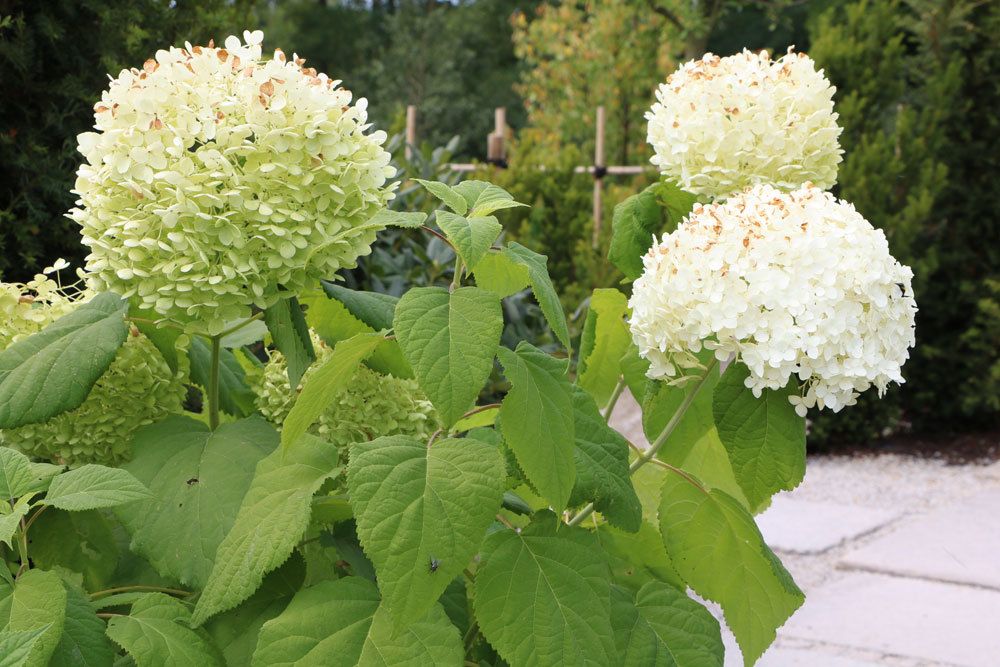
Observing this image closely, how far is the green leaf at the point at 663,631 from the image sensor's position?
4.16ft

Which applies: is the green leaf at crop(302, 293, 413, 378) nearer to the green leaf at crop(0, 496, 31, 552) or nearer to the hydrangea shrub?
the hydrangea shrub

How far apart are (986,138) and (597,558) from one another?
6271 mm

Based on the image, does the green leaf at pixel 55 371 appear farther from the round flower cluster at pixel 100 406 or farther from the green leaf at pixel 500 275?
the green leaf at pixel 500 275

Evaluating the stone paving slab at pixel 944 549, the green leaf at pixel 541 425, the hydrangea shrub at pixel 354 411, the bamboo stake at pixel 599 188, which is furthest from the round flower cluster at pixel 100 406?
the bamboo stake at pixel 599 188

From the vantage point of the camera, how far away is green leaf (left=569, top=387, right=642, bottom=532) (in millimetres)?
1212

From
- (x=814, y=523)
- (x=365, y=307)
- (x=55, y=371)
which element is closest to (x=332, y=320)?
(x=365, y=307)

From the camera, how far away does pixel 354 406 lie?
4.71ft

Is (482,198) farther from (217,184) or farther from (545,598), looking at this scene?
(545,598)

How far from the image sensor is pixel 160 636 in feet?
3.62

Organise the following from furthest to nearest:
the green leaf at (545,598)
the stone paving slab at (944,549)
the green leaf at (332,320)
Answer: the stone paving slab at (944,549), the green leaf at (332,320), the green leaf at (545,598)

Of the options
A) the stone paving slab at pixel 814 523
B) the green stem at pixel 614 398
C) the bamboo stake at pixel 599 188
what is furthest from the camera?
the bamboo stake at pixel 599 188

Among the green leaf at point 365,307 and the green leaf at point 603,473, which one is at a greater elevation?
the green leaf at point 365,307

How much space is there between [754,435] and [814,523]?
3584mm

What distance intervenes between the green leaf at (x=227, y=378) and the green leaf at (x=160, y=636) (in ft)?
1.43
